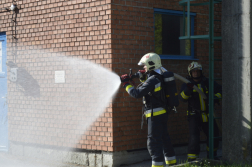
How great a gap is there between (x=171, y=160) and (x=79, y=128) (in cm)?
202

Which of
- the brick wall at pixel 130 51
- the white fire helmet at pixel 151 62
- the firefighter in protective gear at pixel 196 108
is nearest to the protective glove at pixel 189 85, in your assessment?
the firefighter in protective gear at pixel 196 108

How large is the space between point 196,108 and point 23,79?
3.91 m

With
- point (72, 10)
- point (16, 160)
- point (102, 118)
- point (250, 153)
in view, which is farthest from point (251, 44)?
point (16, 160)

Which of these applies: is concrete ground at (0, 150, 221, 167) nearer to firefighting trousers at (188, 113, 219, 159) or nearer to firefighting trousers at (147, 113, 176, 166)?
firefighting trousers at (188, 113, 219, 159)

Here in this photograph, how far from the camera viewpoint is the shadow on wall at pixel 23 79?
838 centimetres

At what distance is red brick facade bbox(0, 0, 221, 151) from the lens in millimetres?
7062

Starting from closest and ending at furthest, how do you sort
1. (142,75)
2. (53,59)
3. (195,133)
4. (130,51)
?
1. (142,75)
2. (195,133)
3. (130,51)
4. (53,59)

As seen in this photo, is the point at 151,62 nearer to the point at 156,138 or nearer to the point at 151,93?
the point at 151,93

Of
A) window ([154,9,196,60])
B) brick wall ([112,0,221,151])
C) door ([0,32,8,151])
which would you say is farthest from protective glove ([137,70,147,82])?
door ([0,32,8,151])

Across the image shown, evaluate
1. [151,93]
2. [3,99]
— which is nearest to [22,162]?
[3,99]

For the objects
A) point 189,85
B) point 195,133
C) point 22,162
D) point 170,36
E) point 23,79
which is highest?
point 170,36

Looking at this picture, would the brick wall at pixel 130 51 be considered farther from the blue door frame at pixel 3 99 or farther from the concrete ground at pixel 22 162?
the blue door frame at pixel 3 99

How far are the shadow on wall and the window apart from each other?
9.20 feet

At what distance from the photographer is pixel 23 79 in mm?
8570
